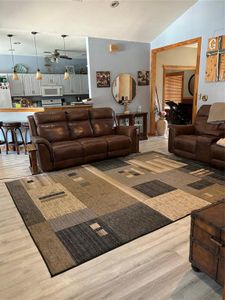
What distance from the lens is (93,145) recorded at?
4.03m

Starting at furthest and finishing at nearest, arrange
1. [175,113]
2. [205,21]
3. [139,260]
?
[175,113], [205,21], [139,260]

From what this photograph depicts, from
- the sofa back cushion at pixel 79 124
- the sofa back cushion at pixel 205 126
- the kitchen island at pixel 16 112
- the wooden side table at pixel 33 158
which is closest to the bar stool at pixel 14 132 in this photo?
the kitchen island at pixel 16 112

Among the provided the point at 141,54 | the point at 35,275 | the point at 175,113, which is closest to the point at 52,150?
the point at 35,275

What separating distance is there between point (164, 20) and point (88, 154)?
359 cm

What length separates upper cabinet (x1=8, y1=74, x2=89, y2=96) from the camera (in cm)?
734

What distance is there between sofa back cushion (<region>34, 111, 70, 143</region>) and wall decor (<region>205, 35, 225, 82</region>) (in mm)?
3074

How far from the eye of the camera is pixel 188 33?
503 centimetres

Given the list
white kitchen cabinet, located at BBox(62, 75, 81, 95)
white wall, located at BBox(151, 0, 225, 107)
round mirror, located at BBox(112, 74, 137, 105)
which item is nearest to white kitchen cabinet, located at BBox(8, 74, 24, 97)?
white kitchen cabinet, located at BBox(62, 75, 81, 95)

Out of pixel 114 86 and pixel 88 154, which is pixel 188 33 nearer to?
pixel 114 86

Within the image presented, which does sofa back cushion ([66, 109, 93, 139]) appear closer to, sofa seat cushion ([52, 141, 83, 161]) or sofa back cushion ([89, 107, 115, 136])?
sofa back cushion ([89, 107, 115, 136])

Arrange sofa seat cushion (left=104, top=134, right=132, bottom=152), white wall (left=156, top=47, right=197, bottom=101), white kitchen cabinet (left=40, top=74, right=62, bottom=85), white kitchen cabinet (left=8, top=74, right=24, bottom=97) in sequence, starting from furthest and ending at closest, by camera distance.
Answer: white kitchen cabinet (left=40, top=74, right=62, bottom=85) < white kitchen cabinet (left=8, top=74, right=24, bottom=97) < white wall (left=156, top=47, right=197, bottom=101) < sofa seat cushion (left=104, top=134, right=132, bottom=152)

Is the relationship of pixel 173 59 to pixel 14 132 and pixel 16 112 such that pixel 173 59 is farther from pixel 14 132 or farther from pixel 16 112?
pixel 14 132

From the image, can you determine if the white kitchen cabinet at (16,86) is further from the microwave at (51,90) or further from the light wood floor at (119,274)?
the light wood floor at (119,274)

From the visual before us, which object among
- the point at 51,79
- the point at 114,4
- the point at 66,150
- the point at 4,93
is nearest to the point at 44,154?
the point at 66,150
